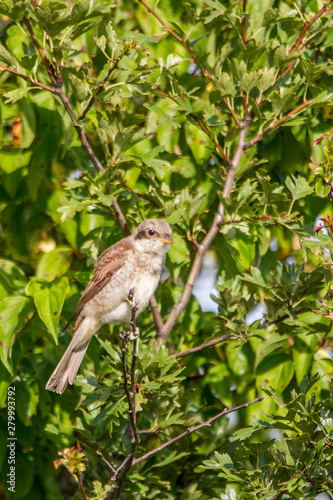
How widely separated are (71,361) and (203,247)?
1047 millimetres

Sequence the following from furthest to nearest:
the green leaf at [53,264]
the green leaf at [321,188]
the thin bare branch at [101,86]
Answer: the green leaf at [53,264]
the green leaf at [321,188]
the thin bare branch at [101,86]

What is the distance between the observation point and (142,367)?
144 inches

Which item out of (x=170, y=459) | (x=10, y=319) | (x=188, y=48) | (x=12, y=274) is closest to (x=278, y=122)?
(x=188, y=48)

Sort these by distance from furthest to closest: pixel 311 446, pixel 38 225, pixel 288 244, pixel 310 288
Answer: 1. pixel 288 244
2. pixel 38 225
3. pixel 310 288
4. pixel 311 446

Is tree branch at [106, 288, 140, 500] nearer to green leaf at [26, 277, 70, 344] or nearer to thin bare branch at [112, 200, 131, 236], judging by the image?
green leaf at [26, 277, 70, 344]

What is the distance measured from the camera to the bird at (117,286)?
411 centimetres

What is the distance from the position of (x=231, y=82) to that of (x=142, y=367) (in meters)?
1.70

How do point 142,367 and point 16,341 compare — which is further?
point 16,341

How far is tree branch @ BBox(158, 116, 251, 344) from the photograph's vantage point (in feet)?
13.1

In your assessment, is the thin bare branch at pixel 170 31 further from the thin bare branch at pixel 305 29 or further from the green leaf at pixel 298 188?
the green leaf at pixel 298 188

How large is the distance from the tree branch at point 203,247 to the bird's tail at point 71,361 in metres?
0.55

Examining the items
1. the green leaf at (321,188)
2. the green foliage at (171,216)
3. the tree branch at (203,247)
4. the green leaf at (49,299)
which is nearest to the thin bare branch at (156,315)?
the tree branch at (203,247)

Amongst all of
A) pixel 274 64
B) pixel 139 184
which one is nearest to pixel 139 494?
pixel 139 184

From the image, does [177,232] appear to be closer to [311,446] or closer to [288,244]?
[288,244]
